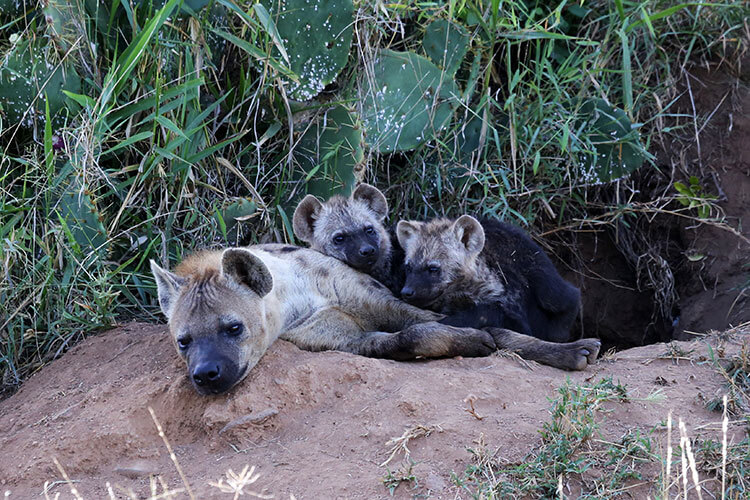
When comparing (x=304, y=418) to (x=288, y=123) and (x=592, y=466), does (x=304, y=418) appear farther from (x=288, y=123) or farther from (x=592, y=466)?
(x=288, y=123)

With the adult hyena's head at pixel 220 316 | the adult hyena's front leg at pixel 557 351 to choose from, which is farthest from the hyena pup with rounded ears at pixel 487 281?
the adult hyena's head at pixel 220 316

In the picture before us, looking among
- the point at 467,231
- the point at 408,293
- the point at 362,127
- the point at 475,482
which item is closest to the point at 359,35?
the point at 362,127

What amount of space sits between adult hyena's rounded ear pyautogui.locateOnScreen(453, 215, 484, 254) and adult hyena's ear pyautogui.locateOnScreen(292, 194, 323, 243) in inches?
29.4

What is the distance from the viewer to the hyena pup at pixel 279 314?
3.06m

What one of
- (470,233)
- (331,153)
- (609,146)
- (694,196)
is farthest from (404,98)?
(694,196)

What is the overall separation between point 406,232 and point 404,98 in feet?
2.62

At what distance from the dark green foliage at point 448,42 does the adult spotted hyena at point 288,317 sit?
4.67ft

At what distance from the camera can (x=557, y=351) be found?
346 centimetres

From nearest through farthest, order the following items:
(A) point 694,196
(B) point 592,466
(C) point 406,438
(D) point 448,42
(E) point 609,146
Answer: (B) point 592,466, (C) point 406,438, (D) point 448,42, (E) point 609,146, (A) point 694,196

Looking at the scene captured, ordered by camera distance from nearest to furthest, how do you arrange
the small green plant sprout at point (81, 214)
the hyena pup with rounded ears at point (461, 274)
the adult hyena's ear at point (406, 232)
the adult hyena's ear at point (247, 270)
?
the adult hyena's ear at point (247, 270)
the small green plant sprout at point (81, 214)
the hyena pup with rounded ears at point (461, 274)
the adult hyena's ear at point (406, 232)

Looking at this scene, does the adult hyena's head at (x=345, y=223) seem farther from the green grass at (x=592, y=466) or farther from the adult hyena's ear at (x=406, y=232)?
the green grass at (x=592, y=466)

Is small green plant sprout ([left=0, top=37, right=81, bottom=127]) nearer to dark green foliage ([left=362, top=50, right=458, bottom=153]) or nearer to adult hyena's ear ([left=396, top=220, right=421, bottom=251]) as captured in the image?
dark green foliage ([left=362, top=50, right=458, bottom=153])

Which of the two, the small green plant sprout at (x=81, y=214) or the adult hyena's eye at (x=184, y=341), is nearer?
the adult hyena's eye at (x=184, y=341)

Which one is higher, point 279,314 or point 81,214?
point 81,214
